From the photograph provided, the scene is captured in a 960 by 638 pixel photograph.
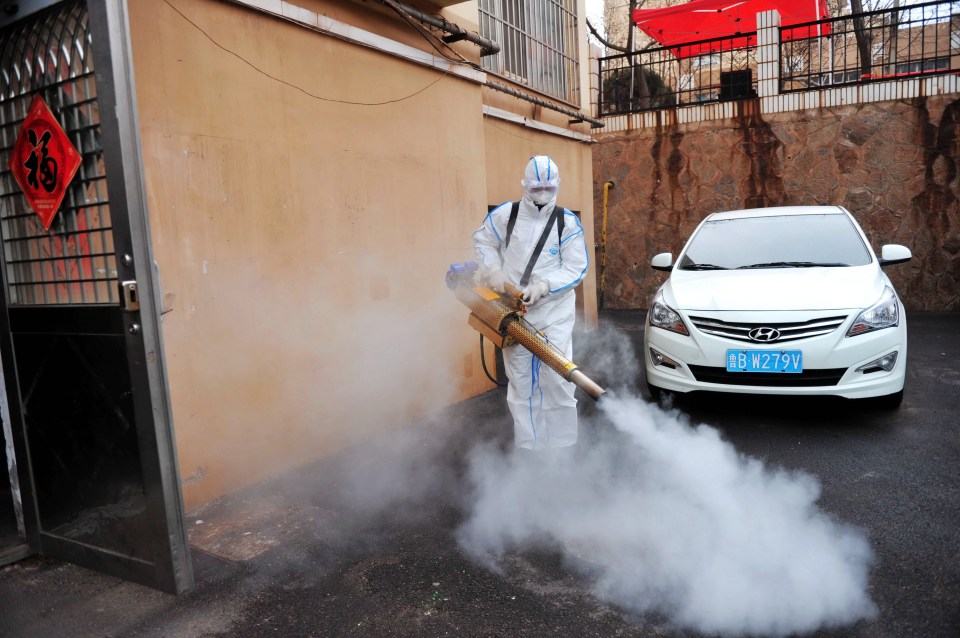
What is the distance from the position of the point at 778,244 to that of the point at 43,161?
5.59 m

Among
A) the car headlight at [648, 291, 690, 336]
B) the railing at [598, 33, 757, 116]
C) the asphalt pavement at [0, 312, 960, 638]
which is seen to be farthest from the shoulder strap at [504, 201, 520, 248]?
the railing at [598, 33, 757, 116]

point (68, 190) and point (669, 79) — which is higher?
point (669, 79)

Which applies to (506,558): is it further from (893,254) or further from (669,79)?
(669,79)

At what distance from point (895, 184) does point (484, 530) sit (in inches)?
419

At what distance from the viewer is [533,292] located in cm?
421

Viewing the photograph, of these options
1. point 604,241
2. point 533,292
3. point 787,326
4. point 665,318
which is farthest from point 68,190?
point 604,241

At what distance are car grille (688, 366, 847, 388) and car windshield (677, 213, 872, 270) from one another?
1.22 m

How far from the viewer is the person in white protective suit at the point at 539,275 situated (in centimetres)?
441

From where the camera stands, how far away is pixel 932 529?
3.39 metres

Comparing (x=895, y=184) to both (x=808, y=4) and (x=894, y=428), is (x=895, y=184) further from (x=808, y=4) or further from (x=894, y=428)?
(x=894, y=428)

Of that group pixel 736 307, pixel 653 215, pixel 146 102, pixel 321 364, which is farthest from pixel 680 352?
pixel 653 215

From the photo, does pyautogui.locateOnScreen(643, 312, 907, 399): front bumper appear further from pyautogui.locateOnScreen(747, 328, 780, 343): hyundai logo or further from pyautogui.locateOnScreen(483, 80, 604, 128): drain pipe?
pyautogui.locateOnScreen(483, 80, 604, 128): drain pipe

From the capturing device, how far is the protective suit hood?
4.31 meters

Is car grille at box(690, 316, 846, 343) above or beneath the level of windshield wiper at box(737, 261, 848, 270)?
beneath
